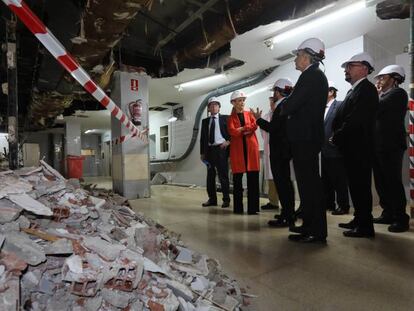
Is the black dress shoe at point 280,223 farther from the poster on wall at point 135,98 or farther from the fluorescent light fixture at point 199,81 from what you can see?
the fluorescent light fixture at point 199,81

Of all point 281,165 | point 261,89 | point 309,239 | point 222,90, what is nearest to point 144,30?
point 261,89

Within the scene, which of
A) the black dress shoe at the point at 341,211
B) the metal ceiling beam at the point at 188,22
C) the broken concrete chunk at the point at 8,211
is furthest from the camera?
the black dress shoe at the point at 341,211

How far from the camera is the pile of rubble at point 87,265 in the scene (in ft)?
3.03

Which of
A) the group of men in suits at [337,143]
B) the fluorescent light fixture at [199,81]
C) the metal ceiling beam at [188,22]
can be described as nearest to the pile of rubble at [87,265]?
the group of men in suits at [337,143]

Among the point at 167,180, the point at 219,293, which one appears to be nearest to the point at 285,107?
the point at 219,293

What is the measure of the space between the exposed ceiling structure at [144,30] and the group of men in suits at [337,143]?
0.79 m

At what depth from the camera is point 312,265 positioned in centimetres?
157

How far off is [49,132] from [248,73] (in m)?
12.7

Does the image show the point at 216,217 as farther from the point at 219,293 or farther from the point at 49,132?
the point at 49,132

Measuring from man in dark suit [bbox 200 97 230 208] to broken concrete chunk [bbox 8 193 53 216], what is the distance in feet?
7.88

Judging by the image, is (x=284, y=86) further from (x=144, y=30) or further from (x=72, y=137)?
(x=72, y=137)

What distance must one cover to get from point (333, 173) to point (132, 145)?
9.73 feet

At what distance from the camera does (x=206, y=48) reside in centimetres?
321

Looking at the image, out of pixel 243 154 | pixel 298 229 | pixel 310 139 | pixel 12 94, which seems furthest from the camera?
pixel 243 154
